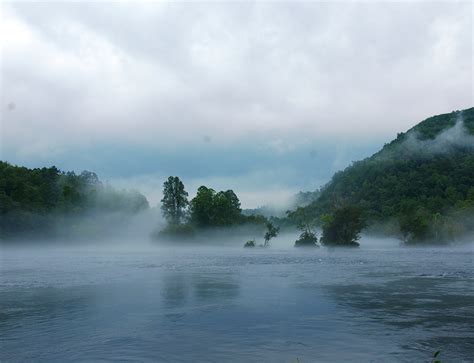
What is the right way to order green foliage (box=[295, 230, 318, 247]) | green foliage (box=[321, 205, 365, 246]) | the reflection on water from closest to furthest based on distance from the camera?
the reflection on water, green foliage (box=[321, 205, 365, 246]), green foliage (box=[295, 230, 318, 247])

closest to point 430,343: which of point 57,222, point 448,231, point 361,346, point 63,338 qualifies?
point 361,346

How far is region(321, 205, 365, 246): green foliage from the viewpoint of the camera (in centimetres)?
14325

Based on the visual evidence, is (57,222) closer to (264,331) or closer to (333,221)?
(333,221)

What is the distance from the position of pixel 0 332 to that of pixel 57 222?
6938 inches

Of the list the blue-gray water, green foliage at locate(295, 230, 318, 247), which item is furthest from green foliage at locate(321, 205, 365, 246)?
the blue-gray water

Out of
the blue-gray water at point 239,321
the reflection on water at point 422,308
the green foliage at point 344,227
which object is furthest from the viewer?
the green foliage at point 344,227

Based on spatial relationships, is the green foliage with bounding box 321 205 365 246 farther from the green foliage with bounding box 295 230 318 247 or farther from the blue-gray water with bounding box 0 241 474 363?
the blue-gray water with bounding box 0 241 474 363

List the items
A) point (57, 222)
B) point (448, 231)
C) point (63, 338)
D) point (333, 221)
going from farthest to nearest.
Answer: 1. point (57, 222)
2. point (448, 231)
3. point (333, 221)
4. point (63, 338)

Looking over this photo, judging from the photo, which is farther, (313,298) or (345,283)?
(345,283)

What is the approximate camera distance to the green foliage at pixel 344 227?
143m

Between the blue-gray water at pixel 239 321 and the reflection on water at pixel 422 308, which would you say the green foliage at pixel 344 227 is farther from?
the blue-gray water at pixel 239 321

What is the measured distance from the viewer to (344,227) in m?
147

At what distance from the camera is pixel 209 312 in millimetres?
29625

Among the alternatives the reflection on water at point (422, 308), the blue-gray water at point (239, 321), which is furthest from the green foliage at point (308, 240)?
the blue-gray water at point (239, 321)
